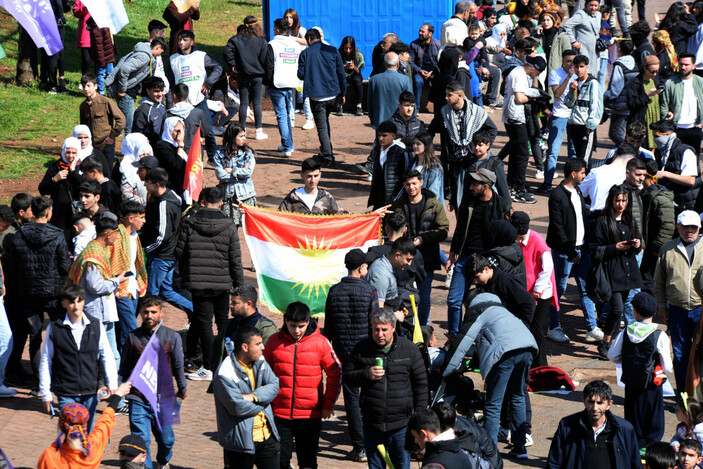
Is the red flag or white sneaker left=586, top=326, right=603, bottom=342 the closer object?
white sneaker left=586, top=326, right=603, bottom=342

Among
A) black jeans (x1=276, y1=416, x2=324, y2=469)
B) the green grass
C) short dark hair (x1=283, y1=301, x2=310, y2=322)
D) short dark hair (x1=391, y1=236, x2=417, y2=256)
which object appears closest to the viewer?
short dark hair (x1=283, y1=301, x2=310, y2=322)

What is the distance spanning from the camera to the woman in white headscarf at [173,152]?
13.7 m

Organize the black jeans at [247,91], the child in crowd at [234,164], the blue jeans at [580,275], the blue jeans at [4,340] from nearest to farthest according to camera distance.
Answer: the blue jeans at [4,340] < the blue jeans at [580,275] < the child in crowd at [234,164] < the black jeans at [247,91]

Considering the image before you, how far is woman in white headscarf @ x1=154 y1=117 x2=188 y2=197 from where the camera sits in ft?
44.9

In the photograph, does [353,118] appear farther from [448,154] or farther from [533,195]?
[448,154]

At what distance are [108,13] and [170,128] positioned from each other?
1.80 m

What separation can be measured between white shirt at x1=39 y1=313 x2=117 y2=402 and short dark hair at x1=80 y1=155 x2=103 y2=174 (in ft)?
10.3

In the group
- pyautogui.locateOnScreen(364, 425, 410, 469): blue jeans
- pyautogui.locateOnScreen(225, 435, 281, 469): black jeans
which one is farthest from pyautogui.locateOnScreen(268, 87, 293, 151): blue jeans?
pyautogui.locateOnScreen(225, 435, 281, 469): black jeans

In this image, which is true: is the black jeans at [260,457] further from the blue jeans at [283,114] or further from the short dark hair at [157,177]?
the blue jeans at [283,114]

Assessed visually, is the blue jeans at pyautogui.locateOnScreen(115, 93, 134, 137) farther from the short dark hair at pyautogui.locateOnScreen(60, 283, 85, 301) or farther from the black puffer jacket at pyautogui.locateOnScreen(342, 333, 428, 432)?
the black puffer jacket at pyautogui.locateOnScreen(342, 333, 428, 432)

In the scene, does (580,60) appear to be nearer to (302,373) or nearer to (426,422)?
(302,373)

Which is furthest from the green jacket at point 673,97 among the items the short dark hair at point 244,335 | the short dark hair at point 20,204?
the short dark hair at point 244,335

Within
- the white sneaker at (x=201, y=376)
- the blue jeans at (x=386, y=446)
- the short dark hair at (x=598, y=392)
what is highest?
the short dark hair at (x=598, y=392)

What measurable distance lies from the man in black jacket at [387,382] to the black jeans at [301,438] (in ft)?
1.43
